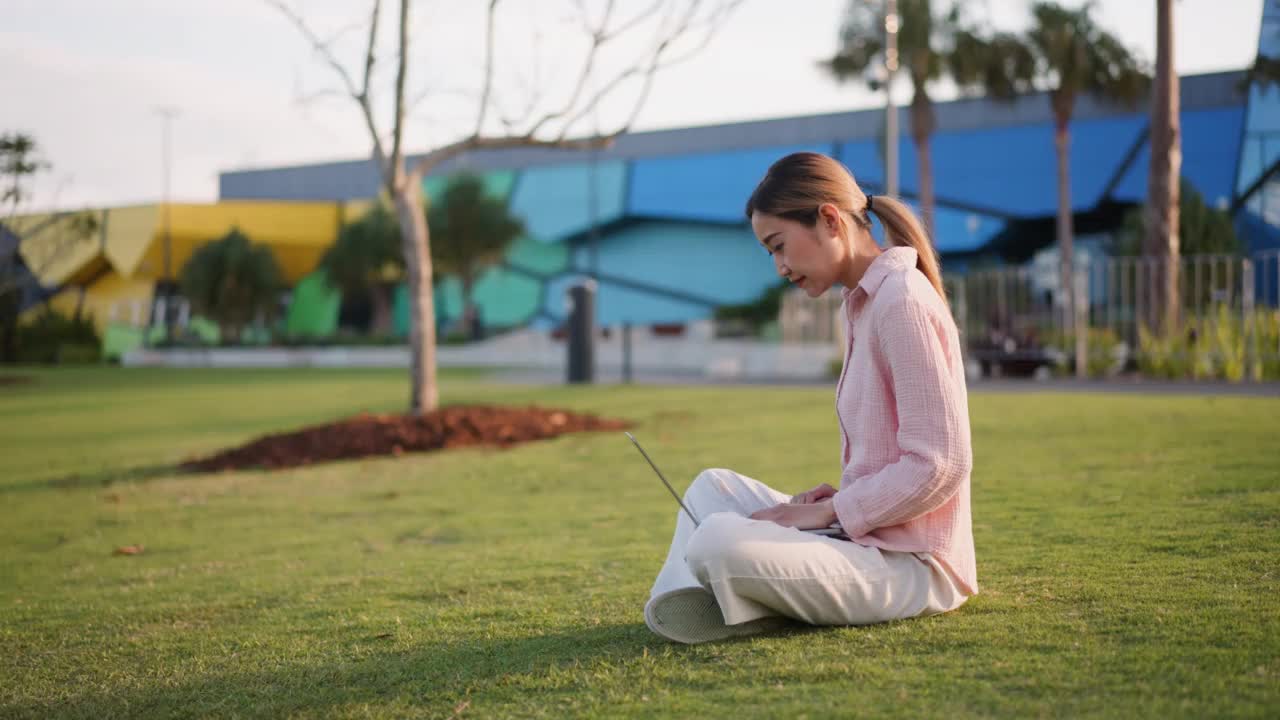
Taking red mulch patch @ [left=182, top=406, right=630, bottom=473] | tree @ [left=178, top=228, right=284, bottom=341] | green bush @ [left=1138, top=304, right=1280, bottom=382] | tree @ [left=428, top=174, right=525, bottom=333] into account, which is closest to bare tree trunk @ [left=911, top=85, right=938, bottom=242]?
green bush @ [left=1138, top=304, right=1280, bottom=382]

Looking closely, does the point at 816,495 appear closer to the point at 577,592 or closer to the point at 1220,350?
the point at 577,592

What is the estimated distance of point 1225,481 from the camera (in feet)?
20.5

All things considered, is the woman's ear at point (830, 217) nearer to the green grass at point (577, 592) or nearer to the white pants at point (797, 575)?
the white pants at point (797, 575)

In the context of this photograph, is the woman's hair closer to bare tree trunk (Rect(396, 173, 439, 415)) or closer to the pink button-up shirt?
the pink button-up shirt

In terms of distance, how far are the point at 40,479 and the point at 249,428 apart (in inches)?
191

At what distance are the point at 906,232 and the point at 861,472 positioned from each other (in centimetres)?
69

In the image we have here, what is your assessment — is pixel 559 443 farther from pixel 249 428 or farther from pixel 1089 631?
pixel 1089 631

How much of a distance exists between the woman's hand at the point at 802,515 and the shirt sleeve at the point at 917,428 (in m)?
0.09

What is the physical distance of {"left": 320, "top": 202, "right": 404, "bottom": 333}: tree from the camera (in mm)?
51969

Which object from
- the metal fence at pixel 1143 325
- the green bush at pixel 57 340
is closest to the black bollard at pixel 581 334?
the metal fence at pixel 1143 325

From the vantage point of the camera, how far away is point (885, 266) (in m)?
3.08

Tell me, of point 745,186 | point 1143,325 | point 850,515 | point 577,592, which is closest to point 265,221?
point 745,186

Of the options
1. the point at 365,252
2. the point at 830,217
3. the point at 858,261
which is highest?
the point at 365,252

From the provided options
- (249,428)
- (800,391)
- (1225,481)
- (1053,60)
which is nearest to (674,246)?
(1053,60)
